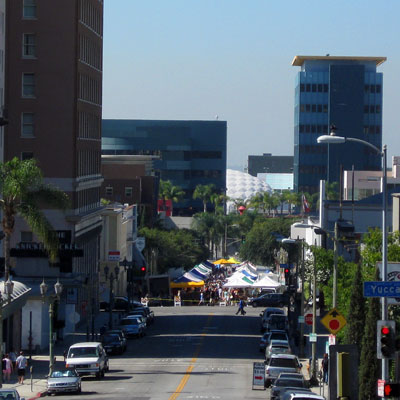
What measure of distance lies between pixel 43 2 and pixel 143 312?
23.2 metres

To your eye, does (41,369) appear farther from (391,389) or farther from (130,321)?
(391,389)

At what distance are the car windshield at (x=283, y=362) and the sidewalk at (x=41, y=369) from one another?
1014 centimetres

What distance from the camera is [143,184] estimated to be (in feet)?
510

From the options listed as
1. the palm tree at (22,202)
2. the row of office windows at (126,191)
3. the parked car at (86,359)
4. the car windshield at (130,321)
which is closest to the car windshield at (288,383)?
the parked car at (86,359)

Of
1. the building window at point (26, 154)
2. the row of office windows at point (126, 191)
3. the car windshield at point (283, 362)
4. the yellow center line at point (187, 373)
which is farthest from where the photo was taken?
the row of office windows at point (126, 191)

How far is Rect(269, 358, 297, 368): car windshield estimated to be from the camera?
50250mm

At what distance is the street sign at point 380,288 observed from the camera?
30984 mm

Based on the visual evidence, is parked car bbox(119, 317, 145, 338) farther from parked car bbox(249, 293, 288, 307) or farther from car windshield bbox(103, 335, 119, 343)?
parked car bbox(249, 293, 288, 307)

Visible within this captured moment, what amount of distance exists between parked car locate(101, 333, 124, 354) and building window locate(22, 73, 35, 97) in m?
22.8

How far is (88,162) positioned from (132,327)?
19.1 meters

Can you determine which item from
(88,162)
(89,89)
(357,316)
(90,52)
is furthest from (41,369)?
(90,52)

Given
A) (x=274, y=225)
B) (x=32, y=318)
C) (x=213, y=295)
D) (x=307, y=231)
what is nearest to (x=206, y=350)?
(x=32, y=318)

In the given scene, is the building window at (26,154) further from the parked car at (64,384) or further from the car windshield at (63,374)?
the parked car at (64,384)

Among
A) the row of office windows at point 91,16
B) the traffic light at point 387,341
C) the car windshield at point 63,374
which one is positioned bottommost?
the car windshield at point 63,374
